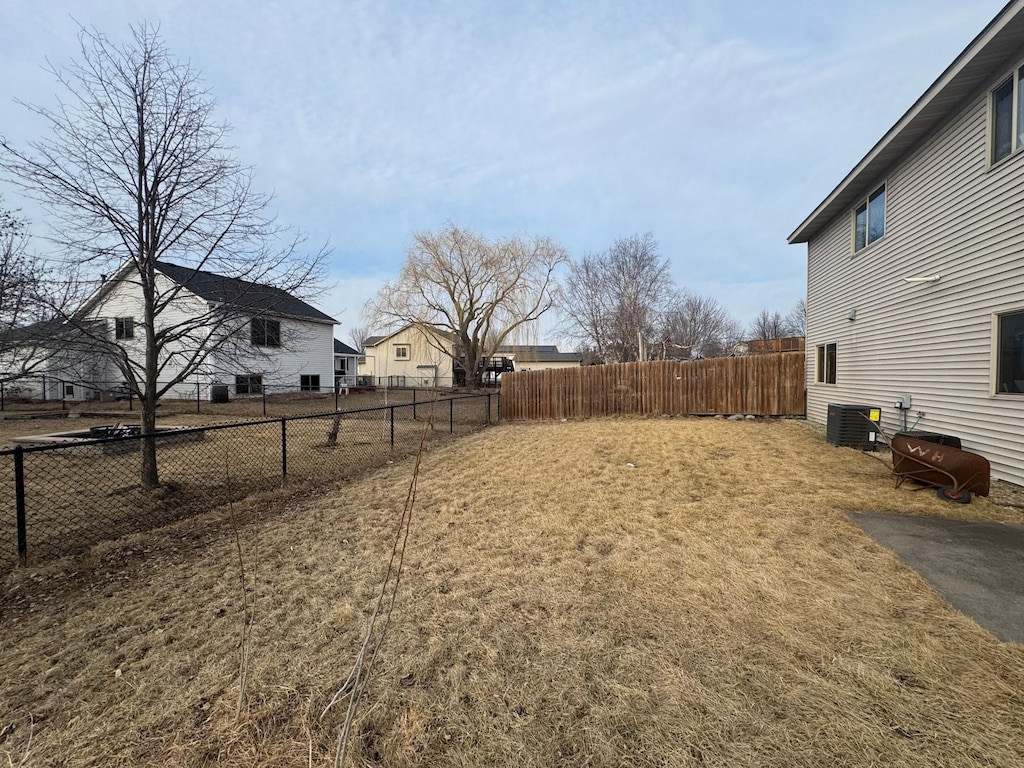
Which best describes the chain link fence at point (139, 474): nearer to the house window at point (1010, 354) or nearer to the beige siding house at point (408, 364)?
the house window at point (1010, 354)

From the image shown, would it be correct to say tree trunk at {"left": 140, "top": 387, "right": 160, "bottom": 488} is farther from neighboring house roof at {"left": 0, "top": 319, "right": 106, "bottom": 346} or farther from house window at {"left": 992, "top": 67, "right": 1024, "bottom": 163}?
house window at {"left": 992, "top": 67, "right": 1024, "bottom": 163}

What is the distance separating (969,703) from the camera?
6.17 ft

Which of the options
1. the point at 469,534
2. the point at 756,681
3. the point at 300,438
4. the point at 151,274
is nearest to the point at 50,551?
the point at 151,274

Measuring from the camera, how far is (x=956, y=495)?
4738 mm

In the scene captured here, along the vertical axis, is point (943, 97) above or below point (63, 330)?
above

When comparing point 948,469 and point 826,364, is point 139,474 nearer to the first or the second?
point 948,469

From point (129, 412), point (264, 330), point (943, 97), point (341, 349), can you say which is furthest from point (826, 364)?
point (341, 349)

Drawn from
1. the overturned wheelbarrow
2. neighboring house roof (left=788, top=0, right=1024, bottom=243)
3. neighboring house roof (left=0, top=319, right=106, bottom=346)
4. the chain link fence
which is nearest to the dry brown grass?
the overturned wheelbarrow

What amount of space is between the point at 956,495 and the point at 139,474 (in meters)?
10.2

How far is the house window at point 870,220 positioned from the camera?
8.19 m

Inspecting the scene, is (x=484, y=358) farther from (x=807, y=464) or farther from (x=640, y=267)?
(x=807, y=464)

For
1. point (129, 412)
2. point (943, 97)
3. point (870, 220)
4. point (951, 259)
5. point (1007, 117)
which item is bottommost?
point (129, 412)

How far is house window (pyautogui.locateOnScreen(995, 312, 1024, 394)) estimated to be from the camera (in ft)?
16.8

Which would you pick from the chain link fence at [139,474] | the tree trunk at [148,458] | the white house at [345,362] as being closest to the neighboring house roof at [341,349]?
the white house at [345,362]
